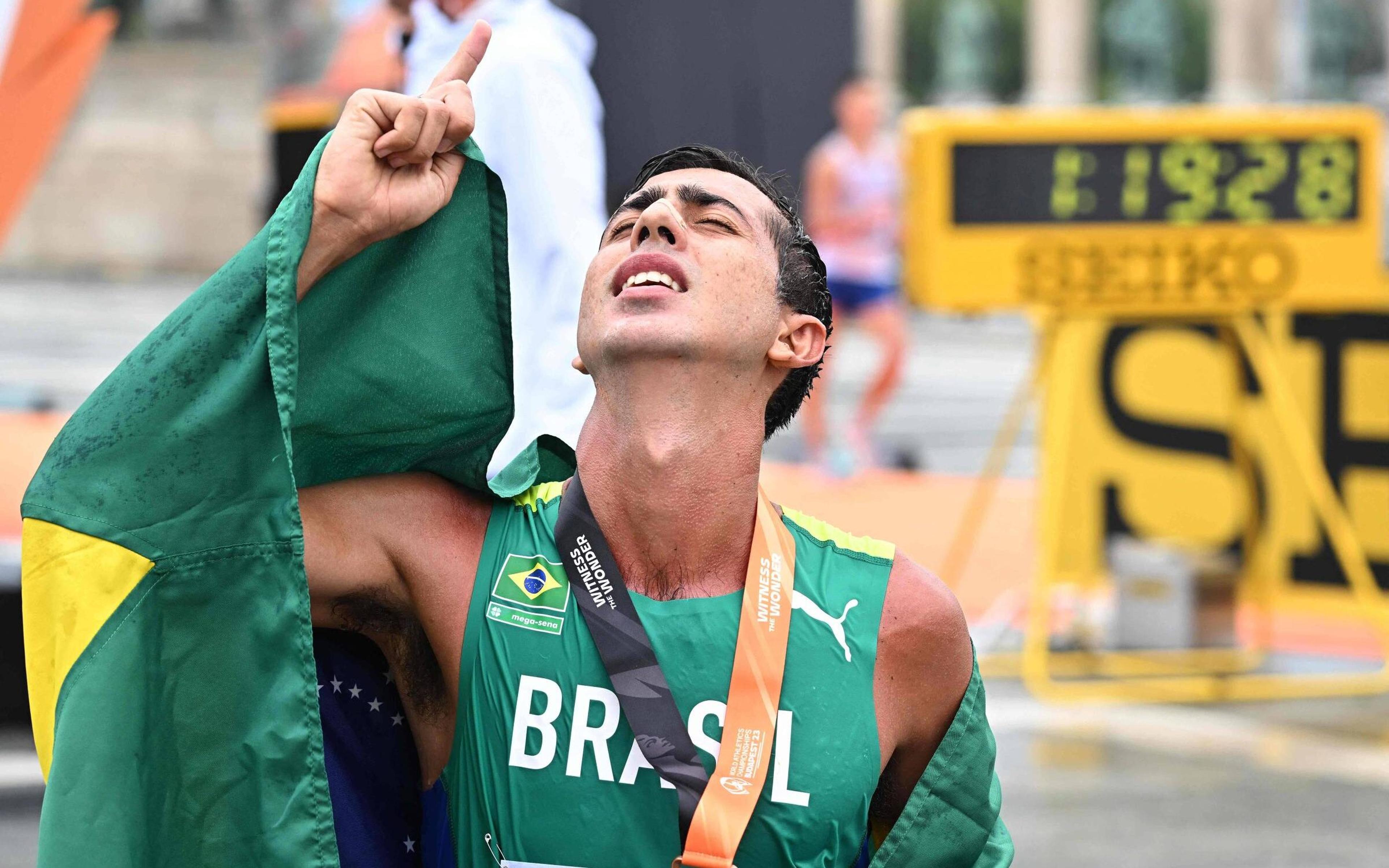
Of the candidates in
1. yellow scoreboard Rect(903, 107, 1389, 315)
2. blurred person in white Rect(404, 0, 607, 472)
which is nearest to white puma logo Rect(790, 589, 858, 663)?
blurred person in white Rect(404, 0, 607, 472)

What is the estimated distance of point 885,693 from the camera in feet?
7.60

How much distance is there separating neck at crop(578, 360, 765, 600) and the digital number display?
471cm

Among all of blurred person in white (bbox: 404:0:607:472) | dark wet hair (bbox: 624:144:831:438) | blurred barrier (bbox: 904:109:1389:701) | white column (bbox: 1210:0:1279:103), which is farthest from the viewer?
white column (bbox: 1210:0:1279:103)

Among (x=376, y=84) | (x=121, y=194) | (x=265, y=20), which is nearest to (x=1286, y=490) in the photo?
(x=376, y=84)

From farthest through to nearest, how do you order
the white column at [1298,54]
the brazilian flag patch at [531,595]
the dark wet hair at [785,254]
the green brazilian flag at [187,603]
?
the white column at [1298,54]
the dark wet hair at [785,254]
the brazilian flag patch at [531,595]
the green brazilian flag at [187,603]

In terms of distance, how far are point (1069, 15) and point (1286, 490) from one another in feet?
179

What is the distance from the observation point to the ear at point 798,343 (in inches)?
95.1

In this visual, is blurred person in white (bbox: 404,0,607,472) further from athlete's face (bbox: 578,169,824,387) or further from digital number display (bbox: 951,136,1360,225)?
digital number display (bbox: 951,136,1360,225)

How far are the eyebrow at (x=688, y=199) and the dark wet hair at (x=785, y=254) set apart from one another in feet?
0.21

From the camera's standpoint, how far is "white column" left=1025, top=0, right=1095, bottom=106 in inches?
2357

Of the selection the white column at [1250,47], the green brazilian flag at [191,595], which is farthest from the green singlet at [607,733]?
the white column at [1250,47]

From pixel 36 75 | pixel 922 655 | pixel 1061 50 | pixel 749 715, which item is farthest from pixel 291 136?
pixel 1061 50

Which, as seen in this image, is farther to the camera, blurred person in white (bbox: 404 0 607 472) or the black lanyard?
blurred person in white (bbox: 404 0 607 472)

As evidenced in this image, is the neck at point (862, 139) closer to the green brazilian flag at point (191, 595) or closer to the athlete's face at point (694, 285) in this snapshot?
the athlete's face at point (694, 285)
